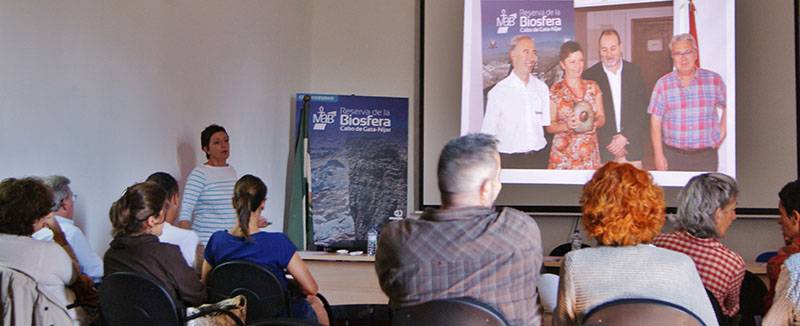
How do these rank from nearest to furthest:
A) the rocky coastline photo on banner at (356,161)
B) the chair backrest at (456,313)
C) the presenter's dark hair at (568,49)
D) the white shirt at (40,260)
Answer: the chair backrest at (456,313) → the white shirt at (40,260) → the presenter's dark hair at (568,49) → the rocky coastline photo on banner at (356,161)

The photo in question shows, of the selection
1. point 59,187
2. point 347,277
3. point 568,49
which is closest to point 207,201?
point 347,277

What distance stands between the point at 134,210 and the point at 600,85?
3.78m

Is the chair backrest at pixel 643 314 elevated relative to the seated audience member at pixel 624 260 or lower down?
lower down

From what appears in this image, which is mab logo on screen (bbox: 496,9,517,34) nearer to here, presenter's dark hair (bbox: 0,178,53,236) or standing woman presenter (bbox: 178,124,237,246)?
standing woman presenter (bbox: 178,124,237,246)

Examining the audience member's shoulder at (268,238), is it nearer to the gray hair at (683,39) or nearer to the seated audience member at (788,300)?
the seated audience member at (788,300)

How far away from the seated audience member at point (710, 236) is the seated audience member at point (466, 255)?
0.93 meters

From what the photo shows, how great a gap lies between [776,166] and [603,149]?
116 centimetres

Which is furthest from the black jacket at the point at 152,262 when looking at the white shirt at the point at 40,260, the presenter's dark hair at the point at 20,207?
the presenter's dark hair at the point at 20,207

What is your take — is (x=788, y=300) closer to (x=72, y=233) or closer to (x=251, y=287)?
(x=251, y=287)

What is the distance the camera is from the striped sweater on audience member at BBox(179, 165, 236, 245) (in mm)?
4887

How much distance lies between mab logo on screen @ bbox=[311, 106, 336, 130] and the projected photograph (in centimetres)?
108

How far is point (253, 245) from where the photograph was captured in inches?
133

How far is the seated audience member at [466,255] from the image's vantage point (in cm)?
204

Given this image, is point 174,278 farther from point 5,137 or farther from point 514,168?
point 514,168
